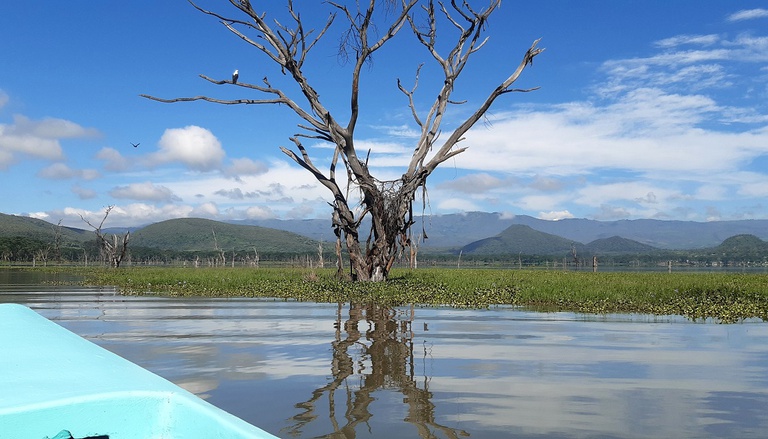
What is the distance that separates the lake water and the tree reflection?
0.02m

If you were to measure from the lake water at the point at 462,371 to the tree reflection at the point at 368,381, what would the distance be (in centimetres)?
2

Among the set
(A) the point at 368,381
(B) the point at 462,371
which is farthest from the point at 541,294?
(A) the point at 368,381

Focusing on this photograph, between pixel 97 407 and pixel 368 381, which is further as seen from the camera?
pixel 368 381

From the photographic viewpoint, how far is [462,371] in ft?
24.9

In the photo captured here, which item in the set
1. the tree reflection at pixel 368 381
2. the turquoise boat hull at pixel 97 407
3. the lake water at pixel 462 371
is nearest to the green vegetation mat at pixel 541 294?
the lake water at pixel 462 371

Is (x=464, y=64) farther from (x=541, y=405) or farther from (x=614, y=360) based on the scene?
(x=541, y=405)

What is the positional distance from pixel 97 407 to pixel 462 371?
5.80m

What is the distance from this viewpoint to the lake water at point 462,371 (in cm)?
527

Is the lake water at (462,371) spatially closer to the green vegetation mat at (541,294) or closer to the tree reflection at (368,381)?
the tree reflection at (368,381)

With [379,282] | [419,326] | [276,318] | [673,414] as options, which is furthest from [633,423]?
[379,282]

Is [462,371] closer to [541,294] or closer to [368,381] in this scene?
[368,381]

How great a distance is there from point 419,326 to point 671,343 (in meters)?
4.33

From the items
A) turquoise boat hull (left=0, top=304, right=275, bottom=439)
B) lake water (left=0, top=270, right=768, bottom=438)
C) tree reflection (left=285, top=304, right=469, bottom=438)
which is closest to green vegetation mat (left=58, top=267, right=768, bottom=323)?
lake water (left=0, top=270, right=768, bottom=438)

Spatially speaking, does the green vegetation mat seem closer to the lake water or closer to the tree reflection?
the lake water
